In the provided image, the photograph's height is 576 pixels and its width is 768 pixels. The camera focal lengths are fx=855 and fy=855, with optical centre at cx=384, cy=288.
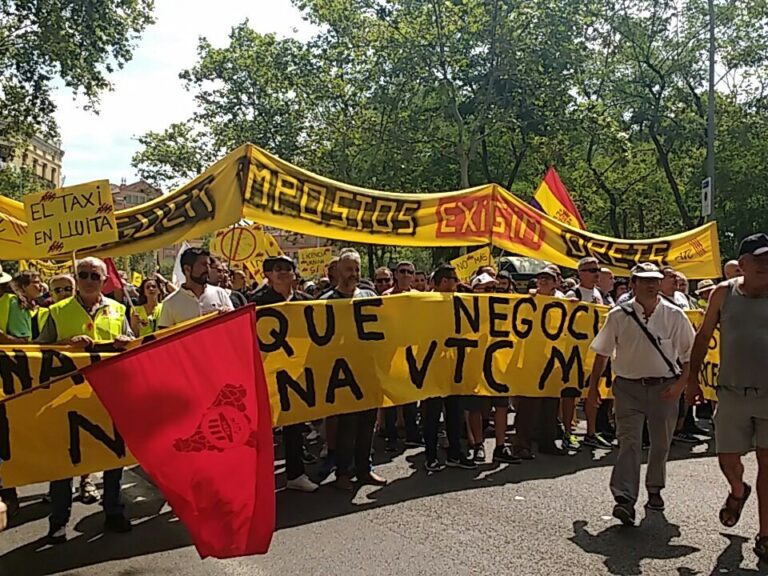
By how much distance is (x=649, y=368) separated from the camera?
6023mm

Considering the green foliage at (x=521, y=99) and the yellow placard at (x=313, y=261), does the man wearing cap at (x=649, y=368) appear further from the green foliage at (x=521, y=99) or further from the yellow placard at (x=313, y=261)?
the green foliage at (x=521, y=99)

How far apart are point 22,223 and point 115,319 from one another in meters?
2.77

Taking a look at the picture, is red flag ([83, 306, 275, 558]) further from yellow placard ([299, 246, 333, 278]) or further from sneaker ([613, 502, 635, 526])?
yellow placard ([299, 246, 333, 278])

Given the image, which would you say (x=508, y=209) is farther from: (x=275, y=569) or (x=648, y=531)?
(x=275, y=569)

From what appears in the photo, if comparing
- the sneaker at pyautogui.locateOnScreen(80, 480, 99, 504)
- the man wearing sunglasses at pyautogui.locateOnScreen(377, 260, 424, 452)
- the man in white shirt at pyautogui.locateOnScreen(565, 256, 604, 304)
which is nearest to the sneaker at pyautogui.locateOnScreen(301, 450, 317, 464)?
the man wearing sunglasses at pyautogui.locateOnScreen(377, 260, 424, 452)

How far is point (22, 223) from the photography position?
8273mm

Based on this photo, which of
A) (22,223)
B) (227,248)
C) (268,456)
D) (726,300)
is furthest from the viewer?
(227,248)

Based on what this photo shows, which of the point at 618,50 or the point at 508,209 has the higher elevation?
the point at 618,50

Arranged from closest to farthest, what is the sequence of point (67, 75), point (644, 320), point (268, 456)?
1. point (268, 456)
2. point (644, 320)
3. point (67, 75)

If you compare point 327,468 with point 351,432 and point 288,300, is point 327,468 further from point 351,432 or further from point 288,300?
point 288,300

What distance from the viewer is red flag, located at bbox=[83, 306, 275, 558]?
157 inches

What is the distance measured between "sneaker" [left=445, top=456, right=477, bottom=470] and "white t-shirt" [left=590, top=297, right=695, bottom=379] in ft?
6.15

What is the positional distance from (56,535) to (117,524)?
0.40 meters

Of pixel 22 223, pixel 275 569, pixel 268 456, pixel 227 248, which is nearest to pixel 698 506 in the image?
pixel 275 569
